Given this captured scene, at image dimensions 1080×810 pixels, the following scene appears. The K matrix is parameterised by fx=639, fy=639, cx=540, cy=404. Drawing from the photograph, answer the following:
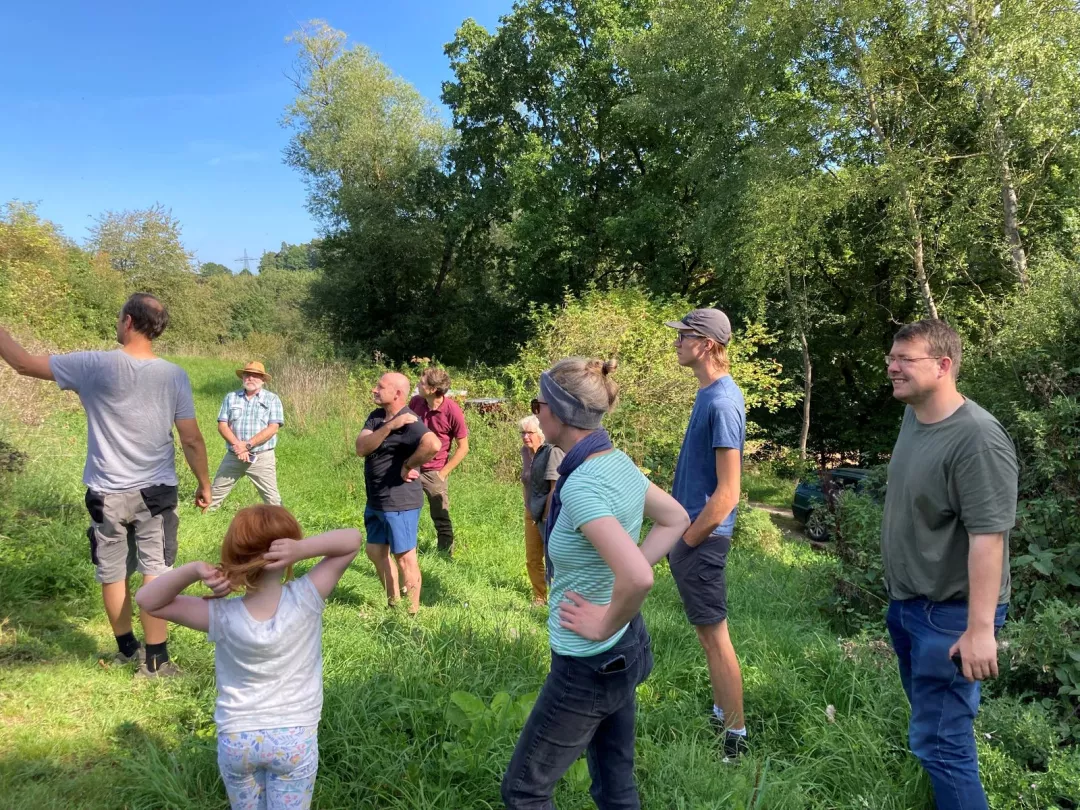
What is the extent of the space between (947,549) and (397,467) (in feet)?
9.95

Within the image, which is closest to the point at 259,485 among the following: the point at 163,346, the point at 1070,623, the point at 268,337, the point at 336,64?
the point at 1070,623

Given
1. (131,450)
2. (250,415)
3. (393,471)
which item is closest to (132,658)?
(131,450)

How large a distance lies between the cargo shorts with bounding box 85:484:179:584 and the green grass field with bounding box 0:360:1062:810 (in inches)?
22.0

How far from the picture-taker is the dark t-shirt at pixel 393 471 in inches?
161

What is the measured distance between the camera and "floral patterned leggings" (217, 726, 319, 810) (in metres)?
1.93

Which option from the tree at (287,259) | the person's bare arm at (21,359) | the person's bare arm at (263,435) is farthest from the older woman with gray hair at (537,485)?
the tree at (287,259)

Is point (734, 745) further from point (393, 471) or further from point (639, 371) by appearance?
point (639, 371)

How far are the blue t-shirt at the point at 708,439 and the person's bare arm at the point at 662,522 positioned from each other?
30.9 inches

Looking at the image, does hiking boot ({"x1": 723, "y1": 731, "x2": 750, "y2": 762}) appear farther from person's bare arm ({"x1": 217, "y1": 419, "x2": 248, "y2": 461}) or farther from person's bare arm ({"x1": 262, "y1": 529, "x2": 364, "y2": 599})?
person's bare arm ({"x1": 217, "y1": 419, "x2": 248, "y2": 461})

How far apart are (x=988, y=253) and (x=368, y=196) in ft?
60.2

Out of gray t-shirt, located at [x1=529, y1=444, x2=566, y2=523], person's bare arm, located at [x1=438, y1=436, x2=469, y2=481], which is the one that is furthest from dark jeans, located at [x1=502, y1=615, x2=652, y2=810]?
person's bare arm, located at [x1=438, y1=436, x2=469, y2=481]

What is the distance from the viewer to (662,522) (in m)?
2.07

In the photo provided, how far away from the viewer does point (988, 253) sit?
1375 cm

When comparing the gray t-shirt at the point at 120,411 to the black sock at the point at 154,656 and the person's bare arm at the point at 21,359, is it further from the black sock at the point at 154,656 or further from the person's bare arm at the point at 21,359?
the black sock at the point at 154,656
